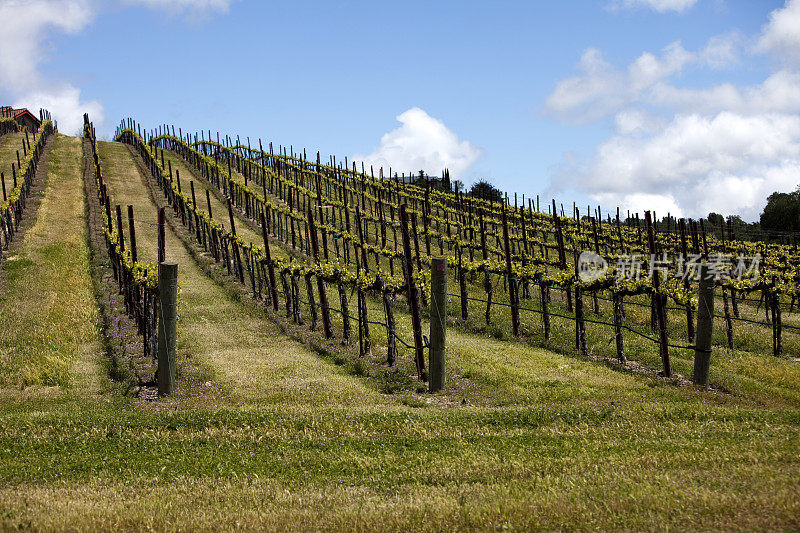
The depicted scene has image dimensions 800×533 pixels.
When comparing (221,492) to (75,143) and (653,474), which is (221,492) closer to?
(653,474)

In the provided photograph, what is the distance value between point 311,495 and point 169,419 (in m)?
4.88

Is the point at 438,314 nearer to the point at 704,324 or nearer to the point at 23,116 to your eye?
the point at 704,324

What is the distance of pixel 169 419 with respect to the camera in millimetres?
11336

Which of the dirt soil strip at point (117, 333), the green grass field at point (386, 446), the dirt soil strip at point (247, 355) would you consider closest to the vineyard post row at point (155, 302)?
the dirt soil strip at point (117, 333)

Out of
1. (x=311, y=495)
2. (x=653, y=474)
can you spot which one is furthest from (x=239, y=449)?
(x=653, y=474)

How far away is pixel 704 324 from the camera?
1496 cm

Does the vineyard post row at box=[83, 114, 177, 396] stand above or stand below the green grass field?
above

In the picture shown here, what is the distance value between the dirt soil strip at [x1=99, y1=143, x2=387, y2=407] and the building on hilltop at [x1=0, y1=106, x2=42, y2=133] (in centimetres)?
6740

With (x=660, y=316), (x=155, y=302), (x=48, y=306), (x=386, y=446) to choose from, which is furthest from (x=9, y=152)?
(x=386, y=446)

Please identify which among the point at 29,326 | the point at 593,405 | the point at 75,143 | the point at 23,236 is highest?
the point at 75,143

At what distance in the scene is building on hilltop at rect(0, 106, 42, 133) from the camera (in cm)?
8764

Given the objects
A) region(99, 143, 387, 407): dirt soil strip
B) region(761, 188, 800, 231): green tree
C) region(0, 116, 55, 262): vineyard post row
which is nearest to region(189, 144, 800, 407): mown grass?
region(99, 143, 387, 407): dirt soil strip

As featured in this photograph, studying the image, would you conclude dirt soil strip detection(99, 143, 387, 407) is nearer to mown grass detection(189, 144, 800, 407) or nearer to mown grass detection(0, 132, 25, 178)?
mown grass detection(189, 144, 800, 407)

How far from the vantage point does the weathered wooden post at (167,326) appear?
14234 millimetres
